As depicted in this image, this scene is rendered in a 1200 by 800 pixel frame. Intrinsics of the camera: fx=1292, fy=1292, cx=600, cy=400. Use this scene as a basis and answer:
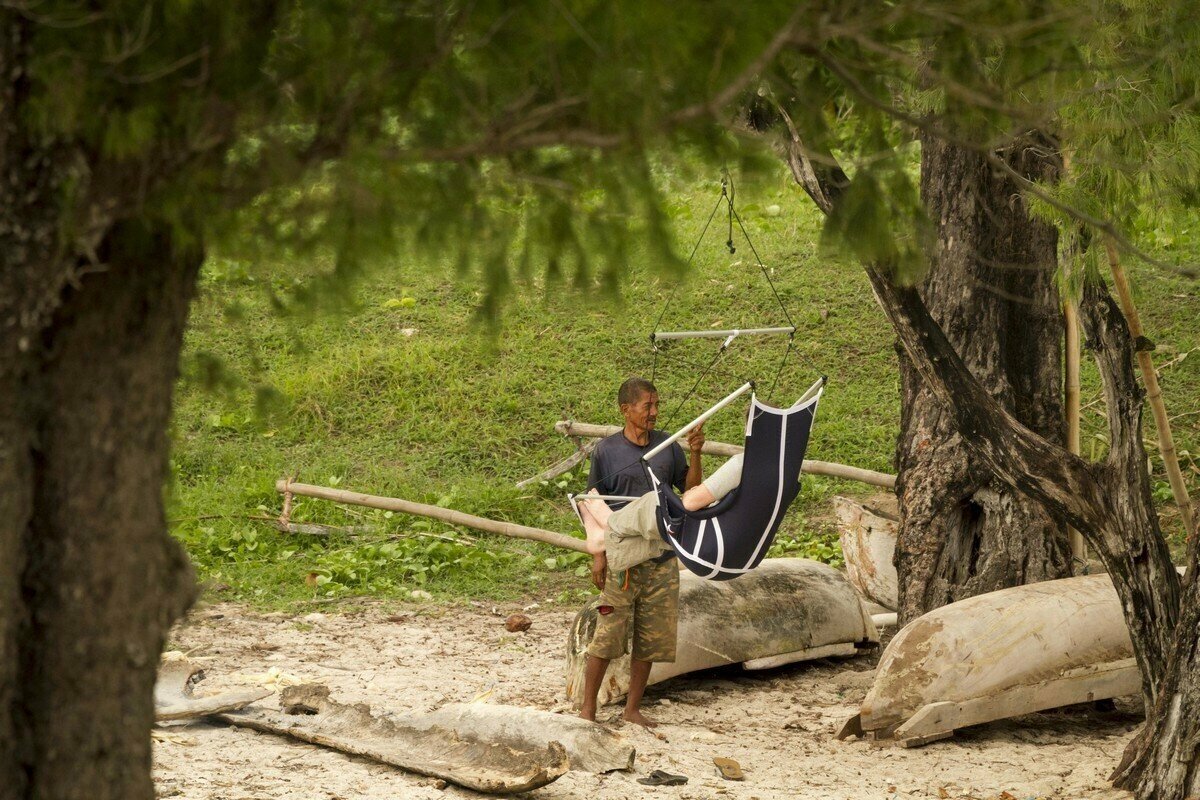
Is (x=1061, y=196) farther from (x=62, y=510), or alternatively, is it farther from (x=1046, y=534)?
(x=62, y=510)

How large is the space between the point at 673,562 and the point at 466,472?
4.52 metres

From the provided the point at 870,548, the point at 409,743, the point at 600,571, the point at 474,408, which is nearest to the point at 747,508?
the point at 600,571

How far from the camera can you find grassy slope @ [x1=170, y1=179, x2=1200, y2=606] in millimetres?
8469

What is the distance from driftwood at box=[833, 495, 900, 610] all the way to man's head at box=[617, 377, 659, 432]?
7.36 ft

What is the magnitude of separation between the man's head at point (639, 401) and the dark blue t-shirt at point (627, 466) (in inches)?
5.0

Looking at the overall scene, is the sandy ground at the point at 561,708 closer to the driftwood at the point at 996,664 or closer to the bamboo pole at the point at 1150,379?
the driftwood at the point at 996,664

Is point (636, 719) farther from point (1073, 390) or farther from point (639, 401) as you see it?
point (1073, 390)

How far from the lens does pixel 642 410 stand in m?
5.61

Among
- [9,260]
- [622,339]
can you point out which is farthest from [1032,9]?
[622,339]

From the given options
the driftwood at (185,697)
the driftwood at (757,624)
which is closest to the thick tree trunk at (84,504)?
the driftwood at (185,697)

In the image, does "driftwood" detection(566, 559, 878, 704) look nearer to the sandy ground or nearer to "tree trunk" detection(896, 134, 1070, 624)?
the sandy ground

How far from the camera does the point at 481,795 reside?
15.0 ft

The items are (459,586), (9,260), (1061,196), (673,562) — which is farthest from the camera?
(459,586)

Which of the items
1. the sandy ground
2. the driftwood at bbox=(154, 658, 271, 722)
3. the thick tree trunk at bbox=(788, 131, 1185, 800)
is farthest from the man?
the driftwood at bbox=(154, 658, 271, 722)
